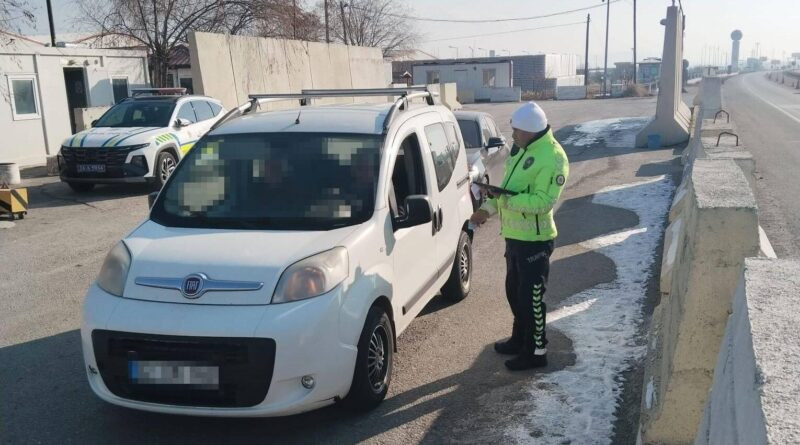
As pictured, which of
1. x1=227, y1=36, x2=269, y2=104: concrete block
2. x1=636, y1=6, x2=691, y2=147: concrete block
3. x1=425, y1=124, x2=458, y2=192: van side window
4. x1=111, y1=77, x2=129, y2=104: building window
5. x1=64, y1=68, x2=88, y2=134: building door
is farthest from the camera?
x1=111, y1=77, x2=129, y2=104: building window

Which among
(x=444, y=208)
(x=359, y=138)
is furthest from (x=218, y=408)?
(x=444, y=208)

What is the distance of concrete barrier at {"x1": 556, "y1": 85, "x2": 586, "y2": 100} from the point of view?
190 ft

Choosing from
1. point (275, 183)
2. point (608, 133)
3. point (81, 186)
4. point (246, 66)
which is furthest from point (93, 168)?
point (608, 133)

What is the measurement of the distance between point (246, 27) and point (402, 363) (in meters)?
23.6

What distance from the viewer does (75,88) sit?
782 inches

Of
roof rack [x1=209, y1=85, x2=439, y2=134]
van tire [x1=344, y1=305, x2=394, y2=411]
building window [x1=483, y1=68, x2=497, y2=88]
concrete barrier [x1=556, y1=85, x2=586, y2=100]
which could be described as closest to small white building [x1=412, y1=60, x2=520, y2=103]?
building window [x1=483, y1=68, x2=497, y2=88]

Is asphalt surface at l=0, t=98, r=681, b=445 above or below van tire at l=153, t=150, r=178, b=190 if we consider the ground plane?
below

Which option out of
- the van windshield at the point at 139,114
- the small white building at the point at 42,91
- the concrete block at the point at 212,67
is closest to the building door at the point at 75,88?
the small white building at the point at 42,91

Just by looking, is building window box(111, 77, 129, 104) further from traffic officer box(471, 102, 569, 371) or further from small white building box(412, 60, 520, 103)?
small white building box(412, 60, 520, 103)

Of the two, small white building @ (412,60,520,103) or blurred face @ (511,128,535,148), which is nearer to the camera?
blurred face @ (511,128,535,148)

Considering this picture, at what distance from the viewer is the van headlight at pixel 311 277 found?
149 inches

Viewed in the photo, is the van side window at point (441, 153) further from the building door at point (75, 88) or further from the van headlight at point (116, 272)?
the building door at point (75, 88)

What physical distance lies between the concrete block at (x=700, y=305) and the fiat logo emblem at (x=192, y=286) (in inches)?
97.5

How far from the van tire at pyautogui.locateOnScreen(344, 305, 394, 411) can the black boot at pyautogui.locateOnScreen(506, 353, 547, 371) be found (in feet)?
3.10
